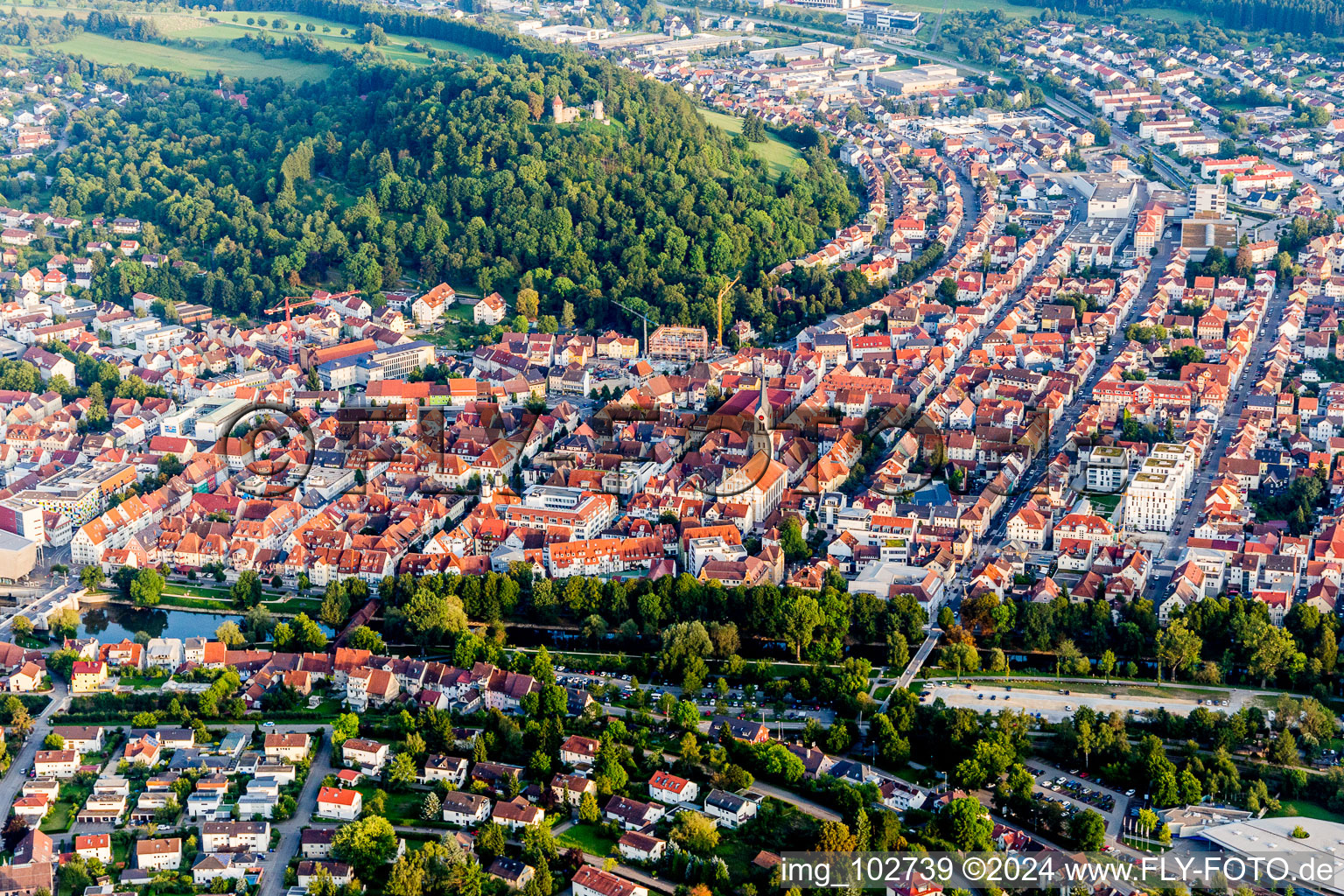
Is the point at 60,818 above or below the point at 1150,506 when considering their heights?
below

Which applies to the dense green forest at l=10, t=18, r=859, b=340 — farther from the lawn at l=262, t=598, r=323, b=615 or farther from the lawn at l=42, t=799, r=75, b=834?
the lawn at l=42, t=799, r=75, b=834

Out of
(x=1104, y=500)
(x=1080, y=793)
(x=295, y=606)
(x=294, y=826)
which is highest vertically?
(x=1104, y=500)

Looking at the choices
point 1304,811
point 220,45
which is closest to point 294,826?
point 1304,811

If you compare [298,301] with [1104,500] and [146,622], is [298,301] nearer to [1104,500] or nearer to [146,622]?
[146,622]

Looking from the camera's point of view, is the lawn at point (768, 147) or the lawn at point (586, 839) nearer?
the lawn at point (586, 839)

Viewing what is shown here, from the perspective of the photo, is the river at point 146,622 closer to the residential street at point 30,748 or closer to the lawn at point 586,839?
the residential street at point 30,748

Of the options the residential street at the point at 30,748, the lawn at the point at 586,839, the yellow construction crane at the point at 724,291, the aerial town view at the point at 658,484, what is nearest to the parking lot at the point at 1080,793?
the aerial town view at the point at 658,484

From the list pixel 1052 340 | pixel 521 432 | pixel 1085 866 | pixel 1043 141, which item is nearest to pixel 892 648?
pixel 1085 866
